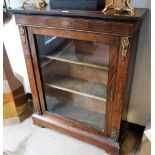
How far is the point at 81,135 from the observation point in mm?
1195

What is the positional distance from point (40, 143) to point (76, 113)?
12.7 inches

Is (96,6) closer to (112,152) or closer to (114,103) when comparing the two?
(114,103)

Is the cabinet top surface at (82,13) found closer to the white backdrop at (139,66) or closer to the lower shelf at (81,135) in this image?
the white backdrop at (139,66)

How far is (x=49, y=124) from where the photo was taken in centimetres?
130

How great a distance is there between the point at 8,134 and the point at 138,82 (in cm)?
97

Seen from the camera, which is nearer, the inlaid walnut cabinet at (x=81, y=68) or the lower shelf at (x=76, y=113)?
the inlaid walnut cabinet at (x=81, y=68)

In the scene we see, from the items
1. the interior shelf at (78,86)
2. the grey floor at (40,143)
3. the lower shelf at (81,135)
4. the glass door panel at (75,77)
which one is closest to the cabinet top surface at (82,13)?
the glass door panel at (75,77)

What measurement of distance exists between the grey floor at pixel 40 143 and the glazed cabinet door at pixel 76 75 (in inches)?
6.1

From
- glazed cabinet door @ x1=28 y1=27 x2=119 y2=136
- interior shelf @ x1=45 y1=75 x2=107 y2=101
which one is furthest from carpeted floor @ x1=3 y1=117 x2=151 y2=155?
interior shelf @ x1=45 y1=75 x2=107 y2=101

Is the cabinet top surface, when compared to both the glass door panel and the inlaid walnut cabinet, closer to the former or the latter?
the inlaid walnut cabinet

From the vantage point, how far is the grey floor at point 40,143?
120cm

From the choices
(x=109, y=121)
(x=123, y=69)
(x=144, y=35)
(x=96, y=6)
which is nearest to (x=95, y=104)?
(x=109, y=121)

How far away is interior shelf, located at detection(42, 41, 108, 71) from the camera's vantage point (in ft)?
3.19

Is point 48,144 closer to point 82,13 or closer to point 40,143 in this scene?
point 40,143
